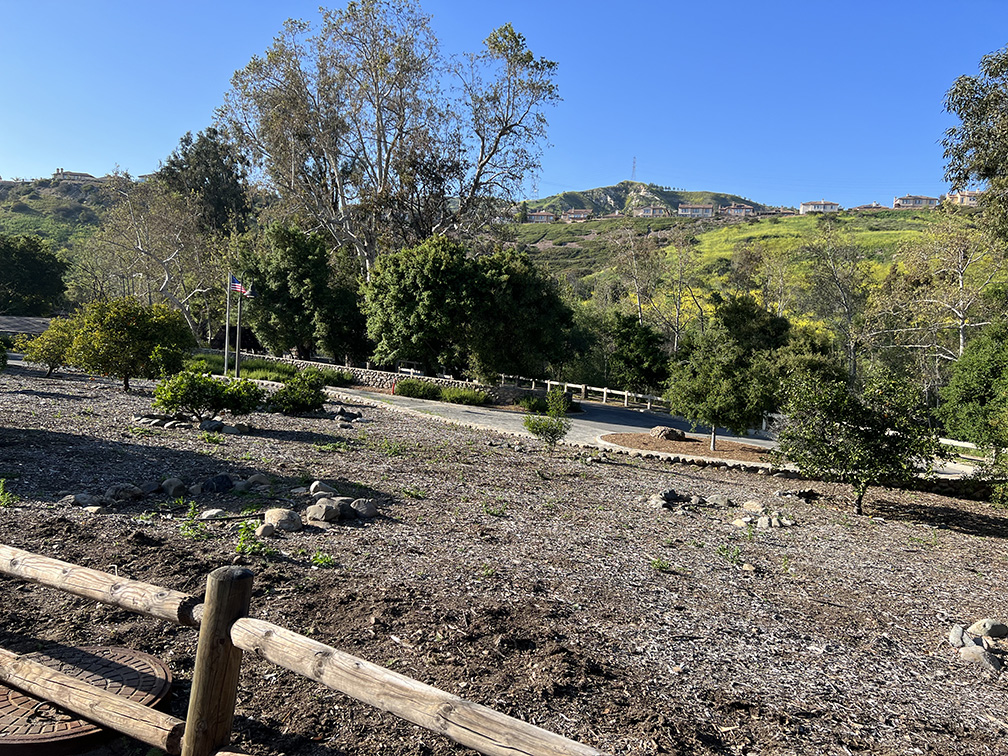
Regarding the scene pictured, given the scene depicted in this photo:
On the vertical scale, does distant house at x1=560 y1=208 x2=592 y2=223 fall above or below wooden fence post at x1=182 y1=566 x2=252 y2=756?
above

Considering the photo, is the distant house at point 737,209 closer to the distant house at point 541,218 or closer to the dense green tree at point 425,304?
the distant house at point 541,218

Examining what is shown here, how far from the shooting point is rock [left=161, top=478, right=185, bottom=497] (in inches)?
296

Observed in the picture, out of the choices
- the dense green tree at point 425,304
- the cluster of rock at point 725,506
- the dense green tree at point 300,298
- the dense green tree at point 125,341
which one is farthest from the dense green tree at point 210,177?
the cluster of rock at point 725,506

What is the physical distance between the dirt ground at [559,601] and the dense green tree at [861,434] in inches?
28.4

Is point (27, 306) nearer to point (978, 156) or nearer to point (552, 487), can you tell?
point (552, 487)

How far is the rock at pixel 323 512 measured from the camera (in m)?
6.83

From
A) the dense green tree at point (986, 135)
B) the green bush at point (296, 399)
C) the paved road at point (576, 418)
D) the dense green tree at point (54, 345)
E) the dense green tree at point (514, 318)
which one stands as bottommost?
the paved road at point (576, 418)

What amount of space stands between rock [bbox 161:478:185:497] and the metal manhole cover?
3931 millimetres

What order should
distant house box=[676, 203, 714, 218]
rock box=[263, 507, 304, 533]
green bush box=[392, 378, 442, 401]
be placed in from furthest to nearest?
1. distant house box=[676, 203, 714, 218]
2. green bush box=[392, 378, 442, 401]
3. rock box=[263, 507, 304, 533]

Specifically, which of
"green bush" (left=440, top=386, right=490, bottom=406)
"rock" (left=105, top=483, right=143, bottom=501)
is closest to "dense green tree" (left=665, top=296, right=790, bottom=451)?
"green bush" (left=440, top=386, right=490, bottom=406)

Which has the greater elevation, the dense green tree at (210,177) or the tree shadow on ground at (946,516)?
the dense green tree at (210,177)

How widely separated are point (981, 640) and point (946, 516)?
6.39 meters

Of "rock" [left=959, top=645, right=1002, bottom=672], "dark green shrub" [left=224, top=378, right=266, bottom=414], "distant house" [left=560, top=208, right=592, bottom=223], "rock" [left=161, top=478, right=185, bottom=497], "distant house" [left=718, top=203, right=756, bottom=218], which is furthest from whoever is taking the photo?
"distant house" [left=718, top=203, right=756, bottom=218]

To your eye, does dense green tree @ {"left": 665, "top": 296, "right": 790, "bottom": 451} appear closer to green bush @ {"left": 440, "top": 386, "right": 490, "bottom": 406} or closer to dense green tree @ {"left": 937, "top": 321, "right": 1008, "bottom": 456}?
dense green tree @ {"left": 937, "top": 321, "right": 1008, "bottom": 456}
